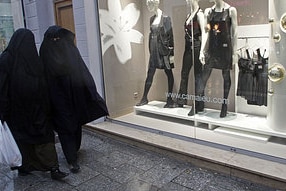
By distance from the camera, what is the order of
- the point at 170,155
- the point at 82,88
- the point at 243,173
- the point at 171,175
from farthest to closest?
the point at 170,155
the point at 82,88
the point at 171,175
the point at 243,173

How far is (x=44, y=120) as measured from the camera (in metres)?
2.80

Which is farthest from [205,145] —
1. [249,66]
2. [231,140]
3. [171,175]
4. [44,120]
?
[44,120]

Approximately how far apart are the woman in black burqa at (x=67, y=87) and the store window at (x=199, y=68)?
1.19 m

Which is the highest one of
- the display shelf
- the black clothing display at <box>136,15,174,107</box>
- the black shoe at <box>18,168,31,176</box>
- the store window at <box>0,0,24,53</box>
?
the store window at <box>0,0,24,53</box>

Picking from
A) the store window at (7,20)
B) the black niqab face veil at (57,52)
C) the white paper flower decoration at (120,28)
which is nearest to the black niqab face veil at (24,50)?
the black niqab face veil at (57,52)

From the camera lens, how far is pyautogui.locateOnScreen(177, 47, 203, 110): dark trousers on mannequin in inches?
152

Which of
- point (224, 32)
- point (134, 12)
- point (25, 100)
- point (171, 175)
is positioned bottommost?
point (171, 175)

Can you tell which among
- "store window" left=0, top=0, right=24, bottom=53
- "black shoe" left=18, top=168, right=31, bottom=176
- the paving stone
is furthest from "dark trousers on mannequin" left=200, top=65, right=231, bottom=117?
"store window" left=0, top=0, right=24, bottom=53

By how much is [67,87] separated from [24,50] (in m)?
0.55

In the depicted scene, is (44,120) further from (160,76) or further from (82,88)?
(160,76)

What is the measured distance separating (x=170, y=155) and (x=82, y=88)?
49.2 inches

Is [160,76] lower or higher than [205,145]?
higher

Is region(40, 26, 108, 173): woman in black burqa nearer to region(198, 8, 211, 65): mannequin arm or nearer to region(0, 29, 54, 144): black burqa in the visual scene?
region(0, 29, 54, 144): black burqa

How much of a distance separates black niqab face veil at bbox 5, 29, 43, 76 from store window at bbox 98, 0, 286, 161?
167 cm
